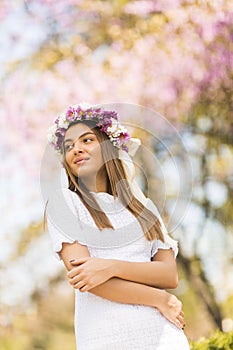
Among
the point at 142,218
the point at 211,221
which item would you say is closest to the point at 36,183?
the point at 211,221

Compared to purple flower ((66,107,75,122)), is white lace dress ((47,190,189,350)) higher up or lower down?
lower down

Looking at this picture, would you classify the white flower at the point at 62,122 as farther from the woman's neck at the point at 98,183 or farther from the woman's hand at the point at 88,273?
the woman's hand at the point at 88,273

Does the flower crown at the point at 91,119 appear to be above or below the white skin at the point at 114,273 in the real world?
above

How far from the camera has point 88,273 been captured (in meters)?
1.75

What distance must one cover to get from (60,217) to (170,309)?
0.38 m

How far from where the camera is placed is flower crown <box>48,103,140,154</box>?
2.09 meters

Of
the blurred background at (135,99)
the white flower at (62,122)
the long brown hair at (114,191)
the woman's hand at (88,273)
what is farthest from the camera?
the blurred background at (135,99)

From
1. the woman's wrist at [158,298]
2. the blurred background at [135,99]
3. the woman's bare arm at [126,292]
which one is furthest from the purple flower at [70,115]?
the blurred background at [135,99]

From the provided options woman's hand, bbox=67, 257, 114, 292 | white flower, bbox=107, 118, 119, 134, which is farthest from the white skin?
white flower, bbox=107, 118, 119, 134

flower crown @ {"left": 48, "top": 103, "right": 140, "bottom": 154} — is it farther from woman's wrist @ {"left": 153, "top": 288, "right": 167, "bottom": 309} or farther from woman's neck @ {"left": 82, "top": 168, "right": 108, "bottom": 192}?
woman's wrist @ {"left": 153, "top": 288, "right": 167, "bottom": 309}

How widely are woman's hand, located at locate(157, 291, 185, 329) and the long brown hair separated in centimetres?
19

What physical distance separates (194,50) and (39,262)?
2.10m

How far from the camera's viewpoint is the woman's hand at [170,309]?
6.07 ft

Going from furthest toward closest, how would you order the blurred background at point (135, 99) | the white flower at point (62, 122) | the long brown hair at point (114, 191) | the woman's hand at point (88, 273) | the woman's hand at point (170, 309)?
1. the blurred background at point (135, 99)
2. the white flower at point (62, 122)
3. the long brown hair at point (114, 191)
4. the woman's hand at point (170, 309)
5. the woman's hand at point (88, 273)
